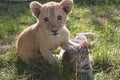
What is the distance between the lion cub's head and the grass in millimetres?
574

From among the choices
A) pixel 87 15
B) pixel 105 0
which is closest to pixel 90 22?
pixel 87 15

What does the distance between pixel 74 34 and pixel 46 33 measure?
1443 mm

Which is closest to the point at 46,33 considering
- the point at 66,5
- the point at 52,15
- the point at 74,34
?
the point at 52,15

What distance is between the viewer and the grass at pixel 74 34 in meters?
4.97

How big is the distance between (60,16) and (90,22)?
233 cm

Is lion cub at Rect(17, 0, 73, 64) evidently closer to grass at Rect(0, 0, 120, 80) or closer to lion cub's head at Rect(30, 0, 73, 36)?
lion cub's head at Rect(30, 0, 73, 36)

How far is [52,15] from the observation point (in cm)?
466

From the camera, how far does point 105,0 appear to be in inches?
311

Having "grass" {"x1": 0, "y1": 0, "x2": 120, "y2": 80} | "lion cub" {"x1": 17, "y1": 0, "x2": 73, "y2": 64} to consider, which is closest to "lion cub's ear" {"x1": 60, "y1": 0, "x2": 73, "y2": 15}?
"lion cub" {"x1": 17, "y1": 0, "x2": 73, "y2": 64}

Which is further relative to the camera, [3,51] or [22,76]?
[3,51]

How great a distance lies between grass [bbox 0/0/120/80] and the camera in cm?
497

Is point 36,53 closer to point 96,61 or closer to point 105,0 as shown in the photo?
point 96,61

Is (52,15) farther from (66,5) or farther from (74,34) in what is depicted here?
(74,34)

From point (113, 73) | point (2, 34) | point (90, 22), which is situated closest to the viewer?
point (113, 73)
